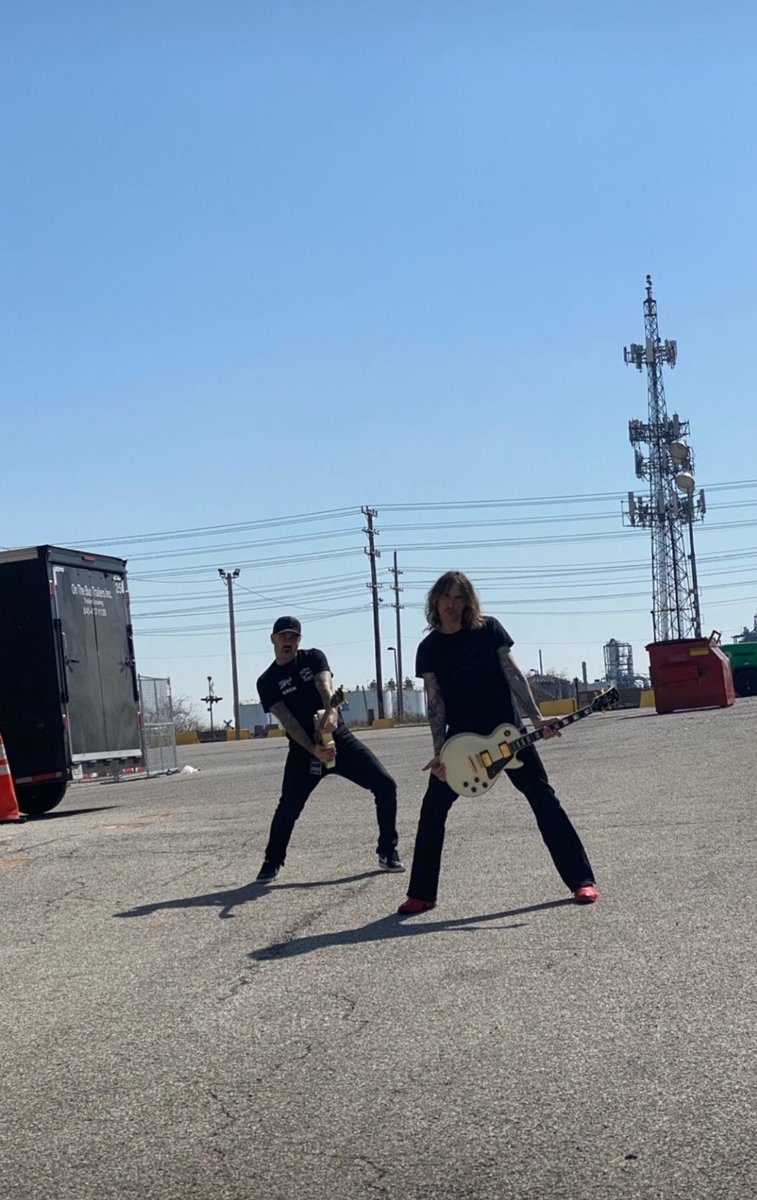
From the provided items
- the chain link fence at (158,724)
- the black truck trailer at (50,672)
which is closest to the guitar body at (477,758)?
the black truck trailer at (50,672)

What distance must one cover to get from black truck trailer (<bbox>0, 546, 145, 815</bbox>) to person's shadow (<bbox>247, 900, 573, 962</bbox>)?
10.3 m

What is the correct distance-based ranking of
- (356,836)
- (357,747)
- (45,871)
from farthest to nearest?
(356,836), (45,871), (357,747)

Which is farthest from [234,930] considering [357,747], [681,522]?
[681,522]

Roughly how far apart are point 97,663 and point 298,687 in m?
9.16

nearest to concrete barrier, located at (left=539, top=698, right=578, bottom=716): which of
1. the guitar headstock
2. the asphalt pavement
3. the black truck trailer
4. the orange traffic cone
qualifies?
the black truck trailer

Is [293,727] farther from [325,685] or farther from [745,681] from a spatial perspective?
[745,681]

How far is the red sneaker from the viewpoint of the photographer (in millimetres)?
7824

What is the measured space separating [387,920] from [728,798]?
5.49m

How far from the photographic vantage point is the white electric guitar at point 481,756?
7945mm

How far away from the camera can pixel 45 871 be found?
10430 millimetres

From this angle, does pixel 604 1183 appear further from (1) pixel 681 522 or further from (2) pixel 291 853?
(1) pixel 681 522

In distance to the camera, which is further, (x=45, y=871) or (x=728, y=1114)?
(x=45, y=871)

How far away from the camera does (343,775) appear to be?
30.9 ft

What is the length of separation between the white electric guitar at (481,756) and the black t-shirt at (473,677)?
3.3 inches
